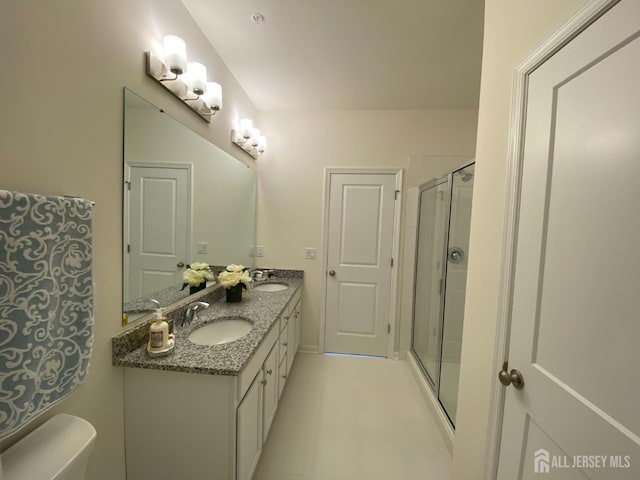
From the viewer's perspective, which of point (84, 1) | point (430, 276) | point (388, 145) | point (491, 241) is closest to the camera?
point (84, 1)

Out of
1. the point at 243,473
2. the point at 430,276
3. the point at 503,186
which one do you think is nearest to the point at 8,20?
the point at 503,186

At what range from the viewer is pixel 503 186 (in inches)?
38.9

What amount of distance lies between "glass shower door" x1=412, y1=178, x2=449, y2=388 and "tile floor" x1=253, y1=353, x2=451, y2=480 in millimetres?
312

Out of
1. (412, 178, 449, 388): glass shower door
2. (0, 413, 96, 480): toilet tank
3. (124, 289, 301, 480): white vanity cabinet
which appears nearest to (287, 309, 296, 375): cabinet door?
(124, 289, 301, 480): white vanity cabinet

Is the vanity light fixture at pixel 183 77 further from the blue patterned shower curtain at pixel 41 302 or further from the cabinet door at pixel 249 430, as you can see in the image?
the cabinet door at pixel 249 430

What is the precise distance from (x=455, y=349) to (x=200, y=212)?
82.6 inches

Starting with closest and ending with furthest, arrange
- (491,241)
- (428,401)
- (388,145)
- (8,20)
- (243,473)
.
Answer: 1. (8,20)
2. (491,241)
3. (243,473)
4. (428,401)
5. (388,145)

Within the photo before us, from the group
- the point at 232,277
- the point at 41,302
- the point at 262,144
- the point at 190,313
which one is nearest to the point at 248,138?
the point at 262,144

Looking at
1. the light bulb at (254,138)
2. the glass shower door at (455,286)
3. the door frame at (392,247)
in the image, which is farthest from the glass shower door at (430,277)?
the light bulb at (254,138)

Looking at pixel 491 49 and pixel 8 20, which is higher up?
pixel 491 49

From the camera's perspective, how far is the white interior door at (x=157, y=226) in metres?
1.19

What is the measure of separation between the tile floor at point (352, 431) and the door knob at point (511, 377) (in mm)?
1055

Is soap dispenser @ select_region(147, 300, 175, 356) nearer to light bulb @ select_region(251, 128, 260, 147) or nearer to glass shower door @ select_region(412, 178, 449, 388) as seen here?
light bulb @ select_region(251, 128, 260, 147)

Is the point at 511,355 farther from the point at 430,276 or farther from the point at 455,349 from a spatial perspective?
the point at 430,276
